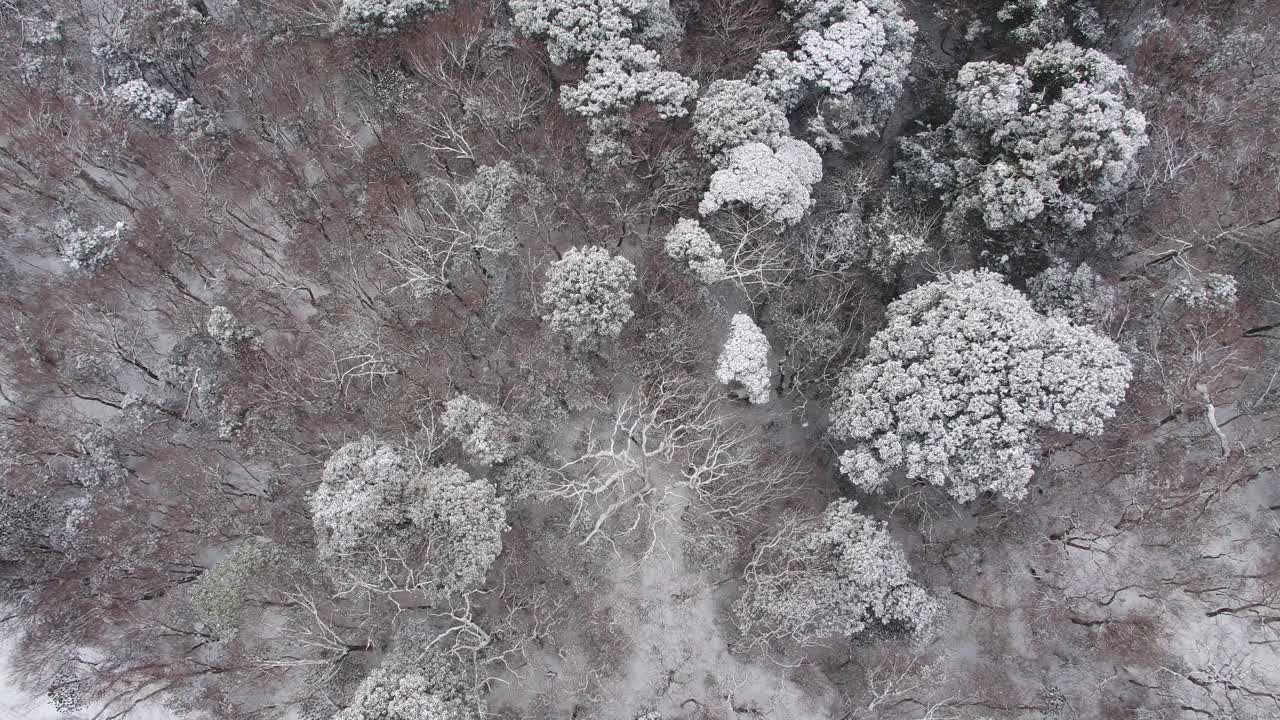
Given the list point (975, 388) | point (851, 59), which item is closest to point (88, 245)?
point (851, 59)

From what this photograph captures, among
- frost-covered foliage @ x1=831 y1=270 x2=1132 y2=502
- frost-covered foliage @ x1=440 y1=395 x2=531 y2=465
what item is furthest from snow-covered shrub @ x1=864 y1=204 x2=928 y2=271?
frost-covered foliage @ x1=440 y1=395 x2=531 y2=465

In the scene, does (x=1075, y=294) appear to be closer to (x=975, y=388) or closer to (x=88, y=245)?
(x=975, y=388)

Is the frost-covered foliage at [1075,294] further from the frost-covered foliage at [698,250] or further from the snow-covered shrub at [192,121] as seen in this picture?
the snow-covered shrub at [192,121]

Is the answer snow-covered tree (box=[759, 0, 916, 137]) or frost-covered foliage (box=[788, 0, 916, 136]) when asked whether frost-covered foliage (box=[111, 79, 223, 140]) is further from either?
frost-covered foliage (box=[788, 0, 916, 136])

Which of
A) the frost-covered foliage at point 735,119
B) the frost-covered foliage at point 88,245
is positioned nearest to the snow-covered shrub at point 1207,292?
the frost-covered foliage at point 735,119

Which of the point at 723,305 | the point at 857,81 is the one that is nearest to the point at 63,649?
the point at 723,305

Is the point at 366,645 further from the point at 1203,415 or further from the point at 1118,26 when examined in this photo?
the point at 1118,26
